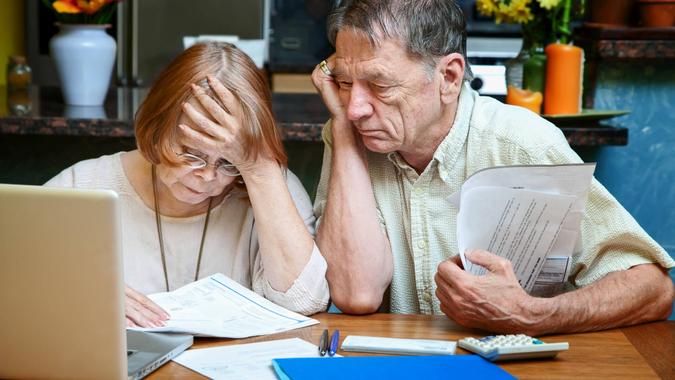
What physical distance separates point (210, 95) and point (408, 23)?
14.4 inches

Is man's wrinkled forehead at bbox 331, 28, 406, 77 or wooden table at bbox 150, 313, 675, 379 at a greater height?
man's wrinkled forehead at bbox 331, 28, 406, 77

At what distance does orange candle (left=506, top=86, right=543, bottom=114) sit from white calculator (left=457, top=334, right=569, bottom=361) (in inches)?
48.0

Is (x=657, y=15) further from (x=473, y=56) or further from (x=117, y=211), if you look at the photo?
(x=473, y=56)

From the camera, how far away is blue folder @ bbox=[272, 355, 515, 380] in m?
1.33

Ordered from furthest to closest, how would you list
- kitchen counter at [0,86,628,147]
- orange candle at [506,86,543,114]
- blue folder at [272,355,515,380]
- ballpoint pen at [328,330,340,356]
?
orange candle at [506,86,543,114] → kitchen counter at [0,86,628,147] → ballpoint pen at [328,330,340,356] → blue folder at [272,355,515,380]

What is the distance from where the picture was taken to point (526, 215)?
161 centimetres

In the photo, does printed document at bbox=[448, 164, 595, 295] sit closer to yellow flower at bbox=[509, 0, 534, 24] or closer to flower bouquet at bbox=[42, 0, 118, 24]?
yellow flower at bbox=[509, 0, 534, 24]

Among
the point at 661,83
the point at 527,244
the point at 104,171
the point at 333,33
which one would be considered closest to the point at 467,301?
the point at 527,244

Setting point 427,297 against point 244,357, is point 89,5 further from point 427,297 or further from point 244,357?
point 244,357

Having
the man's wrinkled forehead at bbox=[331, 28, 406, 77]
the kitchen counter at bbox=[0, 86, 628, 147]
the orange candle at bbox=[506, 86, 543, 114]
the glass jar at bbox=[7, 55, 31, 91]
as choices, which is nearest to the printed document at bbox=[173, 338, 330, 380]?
the man's wrinkled forehead at bbox=[331, 28, 406, 77]

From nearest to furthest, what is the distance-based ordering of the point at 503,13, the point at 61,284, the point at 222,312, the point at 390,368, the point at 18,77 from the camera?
the point at 61,284
the point at 390,368
the point at 222,312
the point at 503,13
the point at 18,77

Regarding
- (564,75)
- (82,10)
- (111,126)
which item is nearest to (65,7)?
(82,10)

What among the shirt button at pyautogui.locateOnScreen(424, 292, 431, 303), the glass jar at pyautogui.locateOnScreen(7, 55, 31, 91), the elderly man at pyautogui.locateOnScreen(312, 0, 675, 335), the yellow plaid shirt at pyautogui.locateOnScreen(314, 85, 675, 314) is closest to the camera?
the elderly man at pyautogui.locateOnScreen(312, 0, 675, 335)

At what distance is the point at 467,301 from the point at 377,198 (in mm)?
384
